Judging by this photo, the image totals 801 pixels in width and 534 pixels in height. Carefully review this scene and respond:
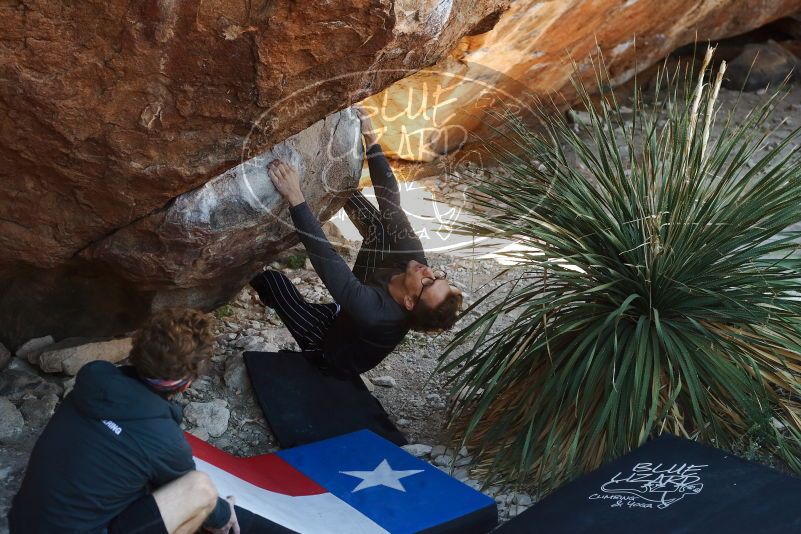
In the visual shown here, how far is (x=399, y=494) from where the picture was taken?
371 cm

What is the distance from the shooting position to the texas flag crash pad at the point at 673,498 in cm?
293

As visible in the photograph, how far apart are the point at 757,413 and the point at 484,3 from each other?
185 cm

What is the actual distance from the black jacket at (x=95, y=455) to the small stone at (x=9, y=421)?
4.13 feet

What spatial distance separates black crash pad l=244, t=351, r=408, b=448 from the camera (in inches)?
170

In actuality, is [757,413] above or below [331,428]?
above

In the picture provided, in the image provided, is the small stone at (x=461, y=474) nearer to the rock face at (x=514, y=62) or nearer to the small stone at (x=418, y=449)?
the small stone at (x=418, y=449)

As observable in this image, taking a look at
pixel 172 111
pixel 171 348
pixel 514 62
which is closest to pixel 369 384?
pixel 172 111

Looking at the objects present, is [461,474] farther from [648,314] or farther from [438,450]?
[648,314]

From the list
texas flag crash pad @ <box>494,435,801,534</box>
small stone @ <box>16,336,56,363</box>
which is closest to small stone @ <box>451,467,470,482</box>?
texas flag crash pad @ <box>494,435,801,534</box>

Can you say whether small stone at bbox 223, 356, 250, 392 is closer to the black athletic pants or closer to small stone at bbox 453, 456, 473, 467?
the black athletic pants

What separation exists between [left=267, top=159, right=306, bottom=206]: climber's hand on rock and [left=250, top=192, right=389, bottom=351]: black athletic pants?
55 cm

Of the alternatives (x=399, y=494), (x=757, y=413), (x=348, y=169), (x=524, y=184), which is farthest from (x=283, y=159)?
(x=757, y=413)

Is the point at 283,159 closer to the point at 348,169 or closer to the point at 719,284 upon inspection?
the point at 348,169

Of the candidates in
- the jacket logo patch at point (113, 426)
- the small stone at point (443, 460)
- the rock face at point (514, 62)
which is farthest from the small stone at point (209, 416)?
the rock face at point (514, 62)
